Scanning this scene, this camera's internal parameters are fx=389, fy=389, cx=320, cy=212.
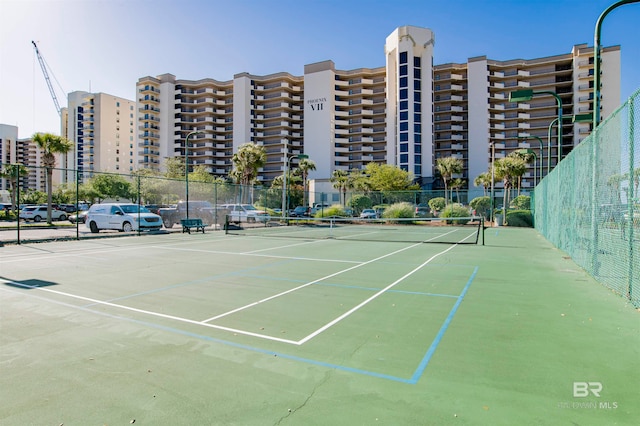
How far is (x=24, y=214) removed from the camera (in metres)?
39.6

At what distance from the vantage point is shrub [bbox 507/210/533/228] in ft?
110

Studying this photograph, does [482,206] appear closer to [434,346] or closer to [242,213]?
[242,213]

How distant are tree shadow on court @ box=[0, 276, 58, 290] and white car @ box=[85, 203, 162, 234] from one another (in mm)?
14723

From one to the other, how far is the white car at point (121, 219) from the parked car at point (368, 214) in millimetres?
21921

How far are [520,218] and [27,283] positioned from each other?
115 ft

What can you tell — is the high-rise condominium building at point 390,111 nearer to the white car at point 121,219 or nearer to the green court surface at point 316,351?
the white car at point 121,219

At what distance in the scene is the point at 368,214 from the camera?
1619 inches

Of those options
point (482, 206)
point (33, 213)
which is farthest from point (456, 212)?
point (33, 213)

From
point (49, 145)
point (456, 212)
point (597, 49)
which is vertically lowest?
point (456, 212)

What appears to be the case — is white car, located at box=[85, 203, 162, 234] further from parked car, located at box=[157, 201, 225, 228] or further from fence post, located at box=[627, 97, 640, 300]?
fence post, located at box=[627, 97, 640, 300]

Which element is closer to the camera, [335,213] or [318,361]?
[318,361]

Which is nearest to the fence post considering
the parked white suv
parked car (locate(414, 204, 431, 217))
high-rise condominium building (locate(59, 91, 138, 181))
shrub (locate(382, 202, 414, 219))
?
the parked white suv
